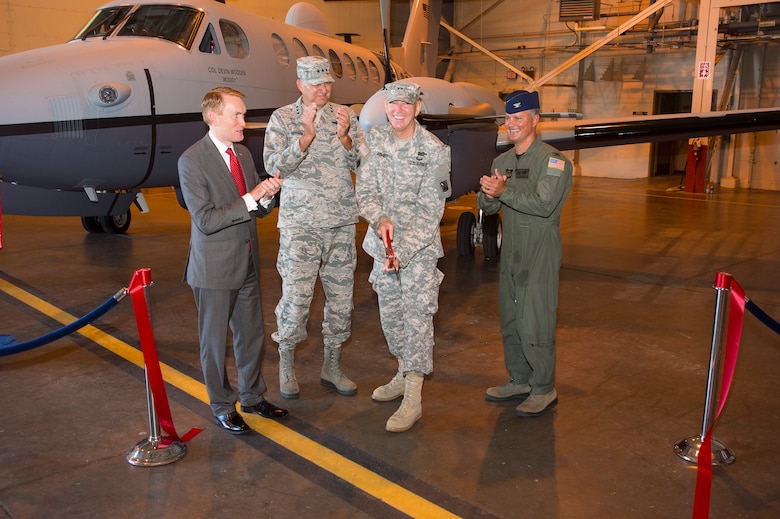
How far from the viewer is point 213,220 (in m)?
3.95

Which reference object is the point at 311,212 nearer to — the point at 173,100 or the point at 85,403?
the point at 85,403

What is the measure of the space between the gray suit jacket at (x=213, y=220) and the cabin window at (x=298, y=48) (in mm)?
6283

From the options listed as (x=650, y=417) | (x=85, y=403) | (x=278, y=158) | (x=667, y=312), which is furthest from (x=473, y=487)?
(x=667, y=312)

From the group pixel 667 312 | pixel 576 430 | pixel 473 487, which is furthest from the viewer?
pixel 667 312

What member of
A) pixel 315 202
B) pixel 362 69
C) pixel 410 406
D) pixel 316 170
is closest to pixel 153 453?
pixel 410 406

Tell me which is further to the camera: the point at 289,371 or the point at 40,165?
the point at 40,165

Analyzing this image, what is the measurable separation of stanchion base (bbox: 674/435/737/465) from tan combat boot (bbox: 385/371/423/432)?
1.54 meters

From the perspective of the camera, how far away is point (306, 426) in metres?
4.44

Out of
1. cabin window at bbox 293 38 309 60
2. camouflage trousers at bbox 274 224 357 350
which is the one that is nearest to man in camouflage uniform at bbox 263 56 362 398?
camouflage trousers at bbox 274 224 357 350

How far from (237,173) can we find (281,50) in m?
6.11

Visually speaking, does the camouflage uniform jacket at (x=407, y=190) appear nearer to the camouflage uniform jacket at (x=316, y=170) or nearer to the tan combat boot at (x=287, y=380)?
the camouflage uniform jacket at (x=316, y=170)

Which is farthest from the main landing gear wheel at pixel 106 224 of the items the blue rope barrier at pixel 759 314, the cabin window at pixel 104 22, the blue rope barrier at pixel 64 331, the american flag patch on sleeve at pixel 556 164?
the blue rope barrier at pixel 759 314

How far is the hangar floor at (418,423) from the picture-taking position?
11.7 ft

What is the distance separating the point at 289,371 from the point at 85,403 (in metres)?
1.39
